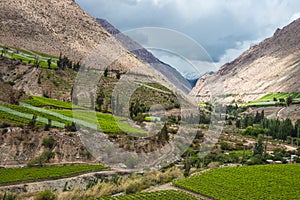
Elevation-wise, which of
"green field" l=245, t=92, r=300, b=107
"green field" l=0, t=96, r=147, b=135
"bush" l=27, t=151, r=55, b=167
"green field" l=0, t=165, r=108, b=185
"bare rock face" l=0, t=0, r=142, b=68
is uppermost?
"bare rock face" l=0, t=0, r=142, b=68

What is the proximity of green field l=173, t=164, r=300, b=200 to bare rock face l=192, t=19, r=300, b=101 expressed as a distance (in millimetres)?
99307

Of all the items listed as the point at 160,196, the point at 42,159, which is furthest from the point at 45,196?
the point at 42,159

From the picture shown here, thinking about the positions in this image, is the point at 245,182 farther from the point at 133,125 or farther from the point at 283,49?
the point at 283,49

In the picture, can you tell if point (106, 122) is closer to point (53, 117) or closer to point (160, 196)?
point (53, 117)

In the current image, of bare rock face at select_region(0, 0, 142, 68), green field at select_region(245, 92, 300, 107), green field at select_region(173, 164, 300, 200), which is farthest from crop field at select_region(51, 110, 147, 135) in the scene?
green field at select_region(245, 92, 300, 107)

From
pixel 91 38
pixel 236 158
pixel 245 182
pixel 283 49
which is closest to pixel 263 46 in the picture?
pixel 283 49

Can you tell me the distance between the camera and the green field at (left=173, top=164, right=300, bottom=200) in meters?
25.1

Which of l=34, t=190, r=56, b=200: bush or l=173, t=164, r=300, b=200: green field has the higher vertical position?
l=173, t=164, r=300, b=200: green field

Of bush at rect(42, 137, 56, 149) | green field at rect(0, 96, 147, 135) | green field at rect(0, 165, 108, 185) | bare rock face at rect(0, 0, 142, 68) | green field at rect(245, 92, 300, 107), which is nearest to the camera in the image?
green field at rect(0, 165, 108, 185)

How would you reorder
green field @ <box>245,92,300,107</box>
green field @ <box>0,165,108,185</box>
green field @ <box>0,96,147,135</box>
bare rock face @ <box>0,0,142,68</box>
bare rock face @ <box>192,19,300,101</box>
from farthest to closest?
bare rock face @ <box>192,19,300,101</box> < green field @ <box>245,92,300,107</box> < bare rock face @ <box>0,0,142,68</box> < green field @ <box>0,96,147,135</box> < green field @ <box>0,165,108,185</box>

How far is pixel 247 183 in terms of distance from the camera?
28328 mm

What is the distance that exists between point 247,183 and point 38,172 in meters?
18.1

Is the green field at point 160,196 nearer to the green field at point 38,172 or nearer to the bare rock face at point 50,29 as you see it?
the green field at point 38,172

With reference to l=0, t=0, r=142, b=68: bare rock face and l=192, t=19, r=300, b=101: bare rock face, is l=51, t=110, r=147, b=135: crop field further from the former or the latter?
l=192, t=19, r=300, b=101: bare rock face
